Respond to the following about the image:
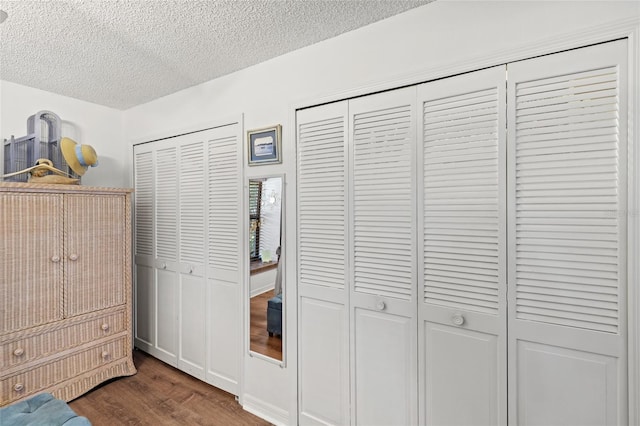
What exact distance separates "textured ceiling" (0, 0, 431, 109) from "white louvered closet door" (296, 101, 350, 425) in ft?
1.57

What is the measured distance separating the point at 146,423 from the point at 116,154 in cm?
239

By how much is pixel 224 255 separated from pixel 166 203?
0.84 m

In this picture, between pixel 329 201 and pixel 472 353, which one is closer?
pixel 472 353

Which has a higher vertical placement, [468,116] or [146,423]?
[468,116]

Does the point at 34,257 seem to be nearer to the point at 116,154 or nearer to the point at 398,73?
the point at 116,154

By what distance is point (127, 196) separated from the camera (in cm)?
275

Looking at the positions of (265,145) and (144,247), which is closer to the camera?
(265,145)

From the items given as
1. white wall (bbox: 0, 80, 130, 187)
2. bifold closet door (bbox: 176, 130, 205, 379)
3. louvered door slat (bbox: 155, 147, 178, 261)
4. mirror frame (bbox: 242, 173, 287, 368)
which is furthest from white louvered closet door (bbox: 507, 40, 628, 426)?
white wall (bbox: 0, 80, 130, 187)

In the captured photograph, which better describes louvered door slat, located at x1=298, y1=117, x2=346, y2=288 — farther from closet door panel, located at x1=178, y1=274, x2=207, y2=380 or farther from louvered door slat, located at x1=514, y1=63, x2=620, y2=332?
closet door panel, located at x1=178, y1=274, x2=207, y2=380

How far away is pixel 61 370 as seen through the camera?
2.37 m

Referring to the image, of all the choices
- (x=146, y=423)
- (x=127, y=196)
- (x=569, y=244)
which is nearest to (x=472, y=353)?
(x=569, y=244)

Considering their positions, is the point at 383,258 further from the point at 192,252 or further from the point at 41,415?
the point at 41,415

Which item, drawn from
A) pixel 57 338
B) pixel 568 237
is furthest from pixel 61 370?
pixel 568 237

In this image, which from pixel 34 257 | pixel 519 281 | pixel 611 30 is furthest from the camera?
pixel 34 257
